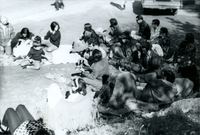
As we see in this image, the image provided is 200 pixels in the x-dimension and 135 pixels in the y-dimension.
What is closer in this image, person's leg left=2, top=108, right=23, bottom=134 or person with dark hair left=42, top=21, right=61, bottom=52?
person's leg left=2, top=108, right=23, bottom=134

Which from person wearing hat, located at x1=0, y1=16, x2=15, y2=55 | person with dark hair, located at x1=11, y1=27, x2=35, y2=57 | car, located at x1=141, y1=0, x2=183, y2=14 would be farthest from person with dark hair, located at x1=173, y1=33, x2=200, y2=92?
car, located at x1=141, y1=0, x2=183, y2=14

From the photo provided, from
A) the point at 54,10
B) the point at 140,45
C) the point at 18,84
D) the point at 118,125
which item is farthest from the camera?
the point at 54,10

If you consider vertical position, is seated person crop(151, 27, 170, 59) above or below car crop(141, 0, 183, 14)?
below

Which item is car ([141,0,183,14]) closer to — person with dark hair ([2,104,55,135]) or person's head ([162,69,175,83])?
person's head ([162,69,175,83])

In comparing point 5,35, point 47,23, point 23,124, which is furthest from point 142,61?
point 47,23

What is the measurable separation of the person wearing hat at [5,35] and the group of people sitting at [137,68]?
6.67ft

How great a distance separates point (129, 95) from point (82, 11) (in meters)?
Answer: 9.33

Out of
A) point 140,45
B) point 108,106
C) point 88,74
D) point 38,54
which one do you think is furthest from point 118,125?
point 38,54

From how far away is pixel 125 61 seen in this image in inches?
253

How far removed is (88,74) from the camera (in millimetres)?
5559

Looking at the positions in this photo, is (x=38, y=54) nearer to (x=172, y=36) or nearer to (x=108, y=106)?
(x=108, y=106)

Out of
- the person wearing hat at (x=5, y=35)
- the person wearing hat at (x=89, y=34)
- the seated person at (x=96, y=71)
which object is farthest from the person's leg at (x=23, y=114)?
the person wearing hat at (x=89, y=34)

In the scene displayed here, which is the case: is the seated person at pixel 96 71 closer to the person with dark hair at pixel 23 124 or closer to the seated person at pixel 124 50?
the seated person at pixel 124 50

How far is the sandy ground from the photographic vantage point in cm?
554
